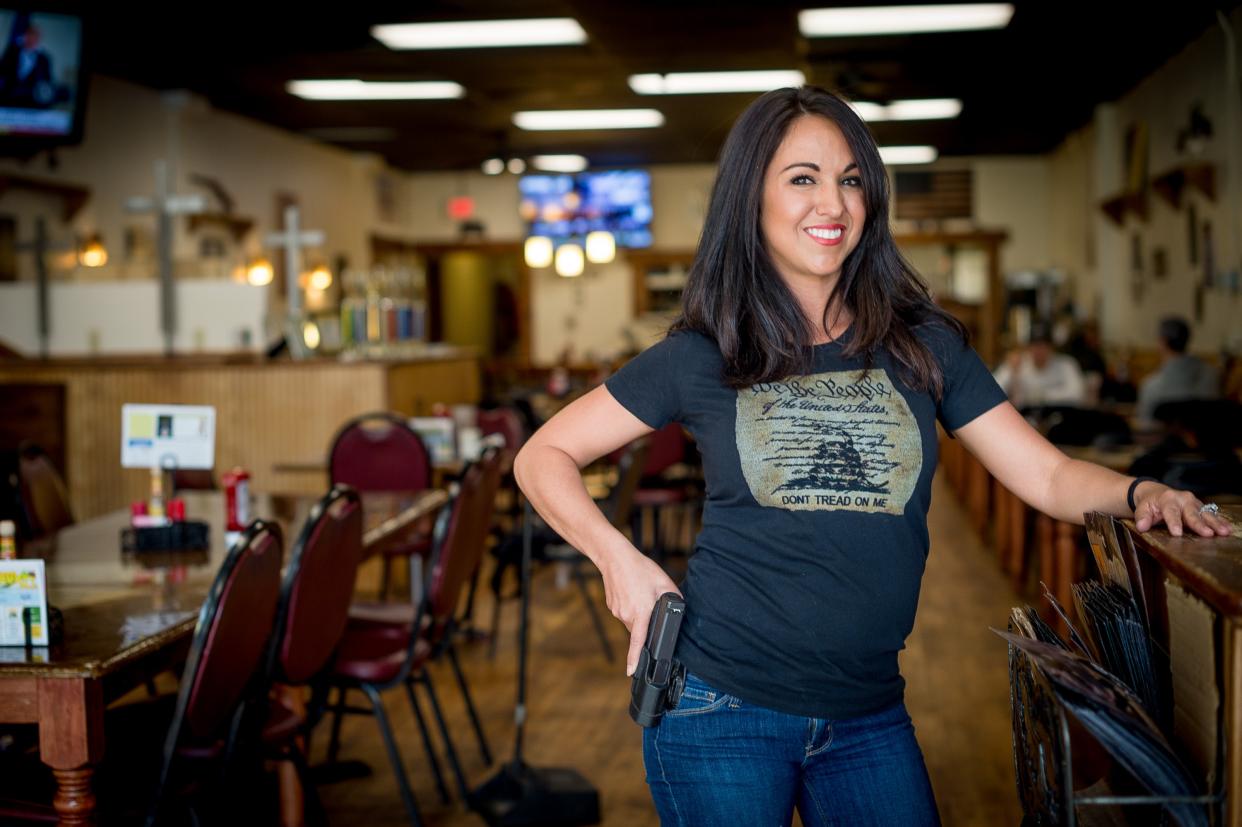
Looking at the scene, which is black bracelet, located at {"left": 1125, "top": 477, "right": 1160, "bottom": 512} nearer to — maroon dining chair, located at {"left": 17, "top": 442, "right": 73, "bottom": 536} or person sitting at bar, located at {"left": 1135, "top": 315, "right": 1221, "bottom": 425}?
maroon dining chair, located at {"left": 17, "top": 442, "right": 73, "bottom": 536}

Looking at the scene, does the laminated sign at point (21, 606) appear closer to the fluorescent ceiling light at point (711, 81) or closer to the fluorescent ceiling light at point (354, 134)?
the fluorescent ceiling light at point (711, 81)

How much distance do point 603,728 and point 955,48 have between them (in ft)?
21.0

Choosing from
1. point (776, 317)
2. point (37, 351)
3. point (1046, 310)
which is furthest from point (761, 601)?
point (1046, 310)

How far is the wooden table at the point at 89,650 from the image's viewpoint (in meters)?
2.35

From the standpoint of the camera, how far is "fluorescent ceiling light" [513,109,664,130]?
12.0 m

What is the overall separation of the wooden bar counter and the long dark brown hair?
6241mm

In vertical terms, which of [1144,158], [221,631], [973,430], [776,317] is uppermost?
[1144,158]

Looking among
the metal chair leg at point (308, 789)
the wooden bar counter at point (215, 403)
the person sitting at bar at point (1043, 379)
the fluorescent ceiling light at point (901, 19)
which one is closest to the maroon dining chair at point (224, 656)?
the metal chair leg at point (308, 789)

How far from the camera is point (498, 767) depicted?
4.23 m

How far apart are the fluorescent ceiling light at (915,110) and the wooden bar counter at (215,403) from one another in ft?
19.0

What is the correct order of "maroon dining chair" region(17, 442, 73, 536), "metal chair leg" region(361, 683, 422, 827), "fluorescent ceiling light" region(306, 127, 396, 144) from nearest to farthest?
"metal chair leg" region(361, 683, 422, 827)
"maroon dining chair" region(17, 442, 73, 536)
"fluorescent ceiling light" region(306, 127, 396, 144)

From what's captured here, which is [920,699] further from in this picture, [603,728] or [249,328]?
[249,328]

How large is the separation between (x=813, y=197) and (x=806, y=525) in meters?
0.44

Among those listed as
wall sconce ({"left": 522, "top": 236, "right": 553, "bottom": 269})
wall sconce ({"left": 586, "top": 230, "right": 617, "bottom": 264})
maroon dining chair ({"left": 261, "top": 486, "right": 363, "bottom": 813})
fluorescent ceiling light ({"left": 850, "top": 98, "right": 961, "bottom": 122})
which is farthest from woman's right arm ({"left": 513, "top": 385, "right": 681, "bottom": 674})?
wall sconce ({"left": 522, "top": 236, "right": 553, "bottom": 269})
